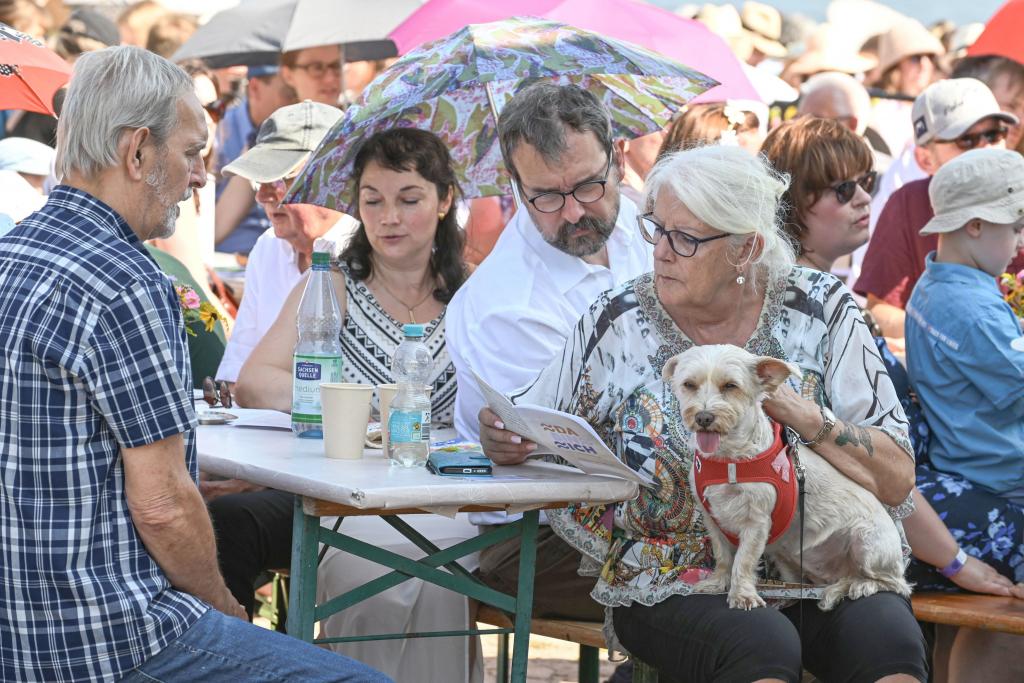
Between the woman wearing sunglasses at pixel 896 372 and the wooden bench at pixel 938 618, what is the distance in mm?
79

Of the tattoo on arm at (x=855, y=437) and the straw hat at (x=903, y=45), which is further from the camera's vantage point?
the straw hat at (x=903, y=45)

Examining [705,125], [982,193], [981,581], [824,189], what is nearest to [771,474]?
[981,581]

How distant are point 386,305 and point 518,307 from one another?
604 mm

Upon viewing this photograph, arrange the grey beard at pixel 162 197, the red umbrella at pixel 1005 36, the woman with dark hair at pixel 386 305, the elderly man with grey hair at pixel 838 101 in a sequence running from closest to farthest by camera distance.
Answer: the grey beard at pixel 162 197, the woman with dark hair at pixel 386 305, the red umbrella at pixel 1005 36, the elderly man with grey hair at pixel 838 101

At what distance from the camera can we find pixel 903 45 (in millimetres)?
9727

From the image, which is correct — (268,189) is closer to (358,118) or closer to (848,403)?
(358,118)

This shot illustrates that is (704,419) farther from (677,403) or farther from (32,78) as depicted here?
(32,78)

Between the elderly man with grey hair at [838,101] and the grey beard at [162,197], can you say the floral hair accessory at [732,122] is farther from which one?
the grey beard at [162,197]

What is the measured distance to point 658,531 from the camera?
310 centimetres

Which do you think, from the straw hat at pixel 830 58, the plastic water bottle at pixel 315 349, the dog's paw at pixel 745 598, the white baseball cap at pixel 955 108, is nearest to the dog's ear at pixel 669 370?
the dog's paw at pixel 745 598

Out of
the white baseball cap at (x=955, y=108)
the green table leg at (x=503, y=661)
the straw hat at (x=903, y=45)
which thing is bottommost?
the green table leg at (x=503, y=661)

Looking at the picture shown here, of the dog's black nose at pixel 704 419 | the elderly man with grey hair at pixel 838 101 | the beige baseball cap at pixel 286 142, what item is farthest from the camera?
the elderly man with grey hair at pixel 838 101

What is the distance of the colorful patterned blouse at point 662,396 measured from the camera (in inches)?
121

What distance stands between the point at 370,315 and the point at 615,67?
1.14 metres
